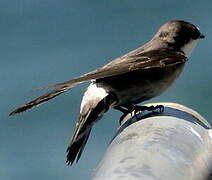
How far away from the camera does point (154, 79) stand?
4102mm

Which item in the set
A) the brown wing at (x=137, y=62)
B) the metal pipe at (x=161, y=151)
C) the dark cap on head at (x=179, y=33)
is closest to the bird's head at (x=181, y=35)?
the dark cap on head at (x=179, y=33)

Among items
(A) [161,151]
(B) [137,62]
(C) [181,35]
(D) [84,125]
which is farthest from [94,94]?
(A) [161,151]

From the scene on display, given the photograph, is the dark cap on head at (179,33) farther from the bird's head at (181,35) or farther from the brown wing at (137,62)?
the brown wing at (137,62)

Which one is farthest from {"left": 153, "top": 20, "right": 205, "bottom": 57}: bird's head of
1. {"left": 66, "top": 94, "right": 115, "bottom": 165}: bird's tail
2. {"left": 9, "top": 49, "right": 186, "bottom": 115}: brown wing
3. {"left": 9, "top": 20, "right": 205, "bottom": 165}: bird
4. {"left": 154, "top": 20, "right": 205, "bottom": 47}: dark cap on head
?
{"left": 66, "top": 94, "right": 115, "bottom": 165}: bird's tail

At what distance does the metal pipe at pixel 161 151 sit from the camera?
5.28ft

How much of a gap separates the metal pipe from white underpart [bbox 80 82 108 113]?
1414mm

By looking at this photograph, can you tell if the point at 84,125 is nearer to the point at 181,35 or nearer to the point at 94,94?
the point at 94,94

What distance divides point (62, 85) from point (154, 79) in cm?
102

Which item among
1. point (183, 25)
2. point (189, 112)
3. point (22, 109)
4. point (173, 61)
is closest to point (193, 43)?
point (183, 25)

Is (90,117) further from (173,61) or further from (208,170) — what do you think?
(208,170)

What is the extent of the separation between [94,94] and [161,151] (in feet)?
6.50

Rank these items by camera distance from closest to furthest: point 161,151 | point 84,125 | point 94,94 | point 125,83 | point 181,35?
point 161,151, point 84,125, point 94,94, point 125,83, point 181,35

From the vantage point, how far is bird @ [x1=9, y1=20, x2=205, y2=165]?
3.51 meters

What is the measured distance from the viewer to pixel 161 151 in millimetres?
1787
